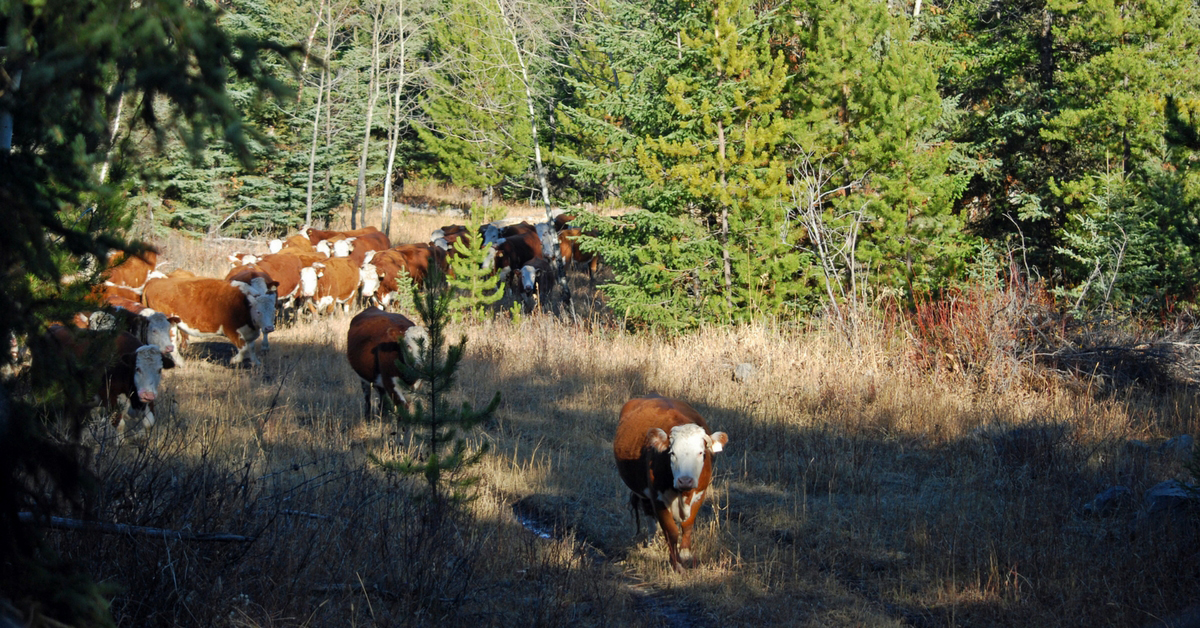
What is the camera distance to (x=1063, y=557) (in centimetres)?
570

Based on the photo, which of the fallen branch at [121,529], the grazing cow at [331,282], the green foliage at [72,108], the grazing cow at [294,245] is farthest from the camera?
the grazing cow at [294,245]

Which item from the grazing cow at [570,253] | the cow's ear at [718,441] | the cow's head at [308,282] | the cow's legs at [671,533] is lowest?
the cow's legs at [671,533]

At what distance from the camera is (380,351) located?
971 cm

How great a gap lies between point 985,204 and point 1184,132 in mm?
13447

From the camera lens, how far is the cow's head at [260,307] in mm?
13523

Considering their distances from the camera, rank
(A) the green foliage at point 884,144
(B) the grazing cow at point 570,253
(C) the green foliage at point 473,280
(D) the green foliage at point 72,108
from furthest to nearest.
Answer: (B) the grazing cow at point 570,253 < (C) the green foliage at point 473,280 < (A) the green foliage at point 884,144 < (D) the green foliage at point 72,108

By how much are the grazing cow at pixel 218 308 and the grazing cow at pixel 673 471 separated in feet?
28.5

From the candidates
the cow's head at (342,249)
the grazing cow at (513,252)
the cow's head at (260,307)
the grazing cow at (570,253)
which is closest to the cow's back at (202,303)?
the cow's head at (260,307)

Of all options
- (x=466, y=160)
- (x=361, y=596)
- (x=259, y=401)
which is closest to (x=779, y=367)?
(x=259, y=401)

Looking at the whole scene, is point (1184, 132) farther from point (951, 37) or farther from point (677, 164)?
point (951, 37)

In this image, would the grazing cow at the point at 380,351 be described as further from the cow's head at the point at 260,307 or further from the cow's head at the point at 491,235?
the cow's head at the point at 491,235

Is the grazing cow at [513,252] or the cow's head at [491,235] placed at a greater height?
the cow's head at [491,235]

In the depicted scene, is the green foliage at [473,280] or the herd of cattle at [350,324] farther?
the green foliage at [473,280]

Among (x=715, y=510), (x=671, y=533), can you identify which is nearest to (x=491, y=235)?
(x=715, y=510)
